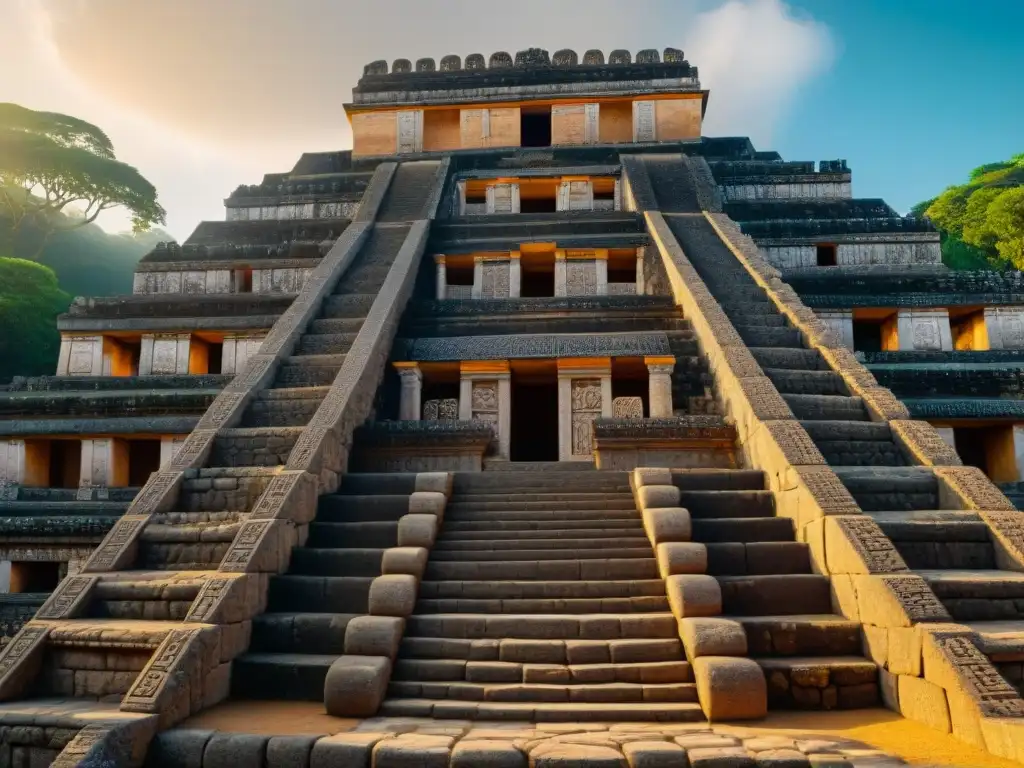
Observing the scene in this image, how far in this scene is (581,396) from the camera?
35.3 feet

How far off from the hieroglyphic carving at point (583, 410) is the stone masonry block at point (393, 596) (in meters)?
4.86

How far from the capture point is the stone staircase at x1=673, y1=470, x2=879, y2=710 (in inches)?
203

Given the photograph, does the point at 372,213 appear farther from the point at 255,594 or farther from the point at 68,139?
the point at 68,139

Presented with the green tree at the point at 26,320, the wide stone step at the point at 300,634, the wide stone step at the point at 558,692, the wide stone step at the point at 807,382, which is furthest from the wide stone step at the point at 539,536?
the green tree at the point at 26,320

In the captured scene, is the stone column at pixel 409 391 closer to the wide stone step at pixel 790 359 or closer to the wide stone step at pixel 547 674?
the wide stone step at pixel 790 359

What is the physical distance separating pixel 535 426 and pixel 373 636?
995 centimetres

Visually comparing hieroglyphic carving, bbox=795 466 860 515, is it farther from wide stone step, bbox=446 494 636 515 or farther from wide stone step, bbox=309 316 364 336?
wide stone step, bbox=309 316 364 336

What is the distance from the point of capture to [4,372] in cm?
2175

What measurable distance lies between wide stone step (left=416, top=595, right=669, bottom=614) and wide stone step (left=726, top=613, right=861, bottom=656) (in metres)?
0.76

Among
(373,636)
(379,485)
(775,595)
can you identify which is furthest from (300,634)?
(775,595)

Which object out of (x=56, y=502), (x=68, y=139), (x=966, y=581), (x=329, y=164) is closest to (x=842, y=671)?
(x=966, y=581)

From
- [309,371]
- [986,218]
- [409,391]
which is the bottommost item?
[409,391]

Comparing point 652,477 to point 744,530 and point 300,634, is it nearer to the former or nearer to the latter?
point 744,530

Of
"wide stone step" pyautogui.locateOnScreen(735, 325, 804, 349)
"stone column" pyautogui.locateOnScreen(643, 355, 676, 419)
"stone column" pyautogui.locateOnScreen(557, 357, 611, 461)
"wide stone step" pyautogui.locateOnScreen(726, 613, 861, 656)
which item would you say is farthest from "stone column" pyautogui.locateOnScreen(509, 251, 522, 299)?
"wide stone step" pyautogui.locateOnScreen(726, 613, 861, 656)
